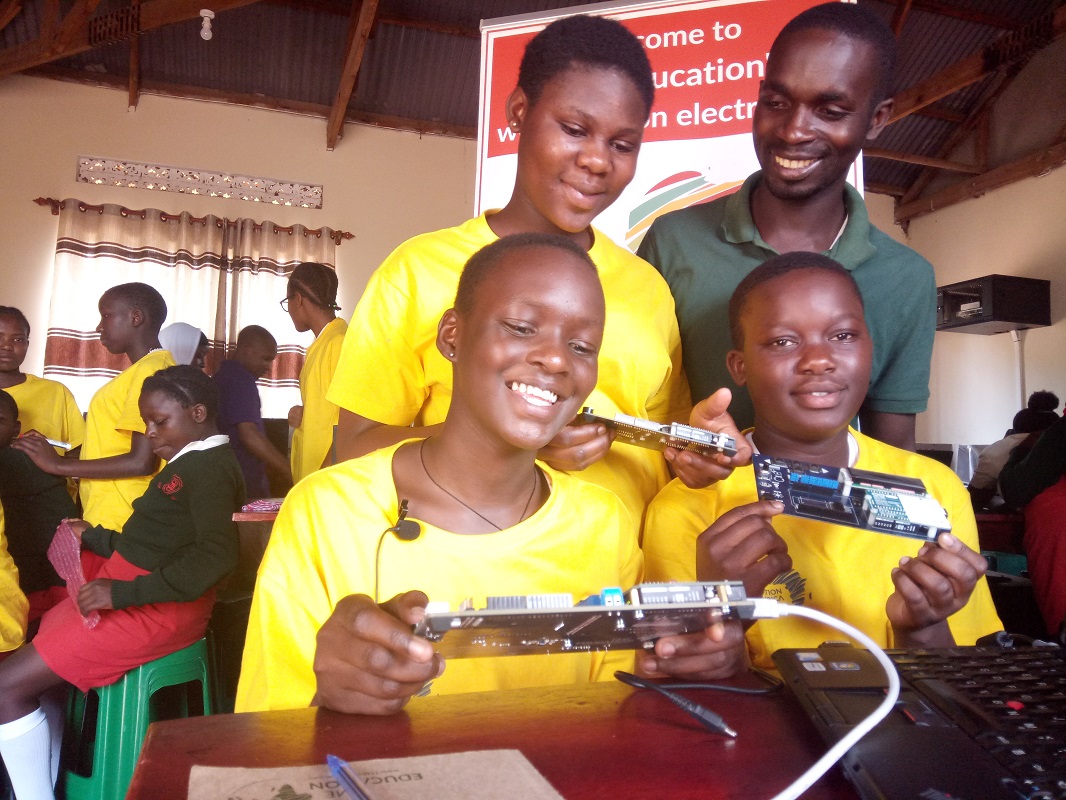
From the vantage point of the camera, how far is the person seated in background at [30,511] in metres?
2.77

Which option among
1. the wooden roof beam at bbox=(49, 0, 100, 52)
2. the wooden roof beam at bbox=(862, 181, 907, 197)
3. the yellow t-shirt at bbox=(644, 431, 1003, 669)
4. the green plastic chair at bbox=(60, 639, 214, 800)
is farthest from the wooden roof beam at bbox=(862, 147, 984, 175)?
the green plastic chair at bbox=(60, 639, 214, 800)

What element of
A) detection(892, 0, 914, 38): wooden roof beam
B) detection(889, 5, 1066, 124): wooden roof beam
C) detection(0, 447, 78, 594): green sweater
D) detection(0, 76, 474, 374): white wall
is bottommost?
detection(0, 447, 78, 594): green sweater

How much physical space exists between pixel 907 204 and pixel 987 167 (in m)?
0.98

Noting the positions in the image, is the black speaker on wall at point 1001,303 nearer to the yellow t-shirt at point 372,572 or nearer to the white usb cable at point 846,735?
the yellow t-shirt at point 372,572

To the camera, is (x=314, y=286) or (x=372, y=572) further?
(x=314, y=286)

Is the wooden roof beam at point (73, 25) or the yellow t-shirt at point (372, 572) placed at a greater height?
the wooden roof beam at point (73, 25)

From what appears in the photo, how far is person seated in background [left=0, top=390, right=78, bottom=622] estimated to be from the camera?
277 centimetres

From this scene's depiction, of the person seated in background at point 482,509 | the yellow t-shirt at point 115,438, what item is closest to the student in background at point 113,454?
the yellow t-shirt at point 115,438

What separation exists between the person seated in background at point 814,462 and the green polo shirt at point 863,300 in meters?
0.13

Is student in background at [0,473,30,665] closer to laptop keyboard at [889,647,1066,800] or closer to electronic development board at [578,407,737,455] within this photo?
electronic development board at [578,407,737,455]

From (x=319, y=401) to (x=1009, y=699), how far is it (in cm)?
314

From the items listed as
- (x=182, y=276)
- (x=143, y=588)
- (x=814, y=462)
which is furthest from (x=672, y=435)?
(x=182, y=276)

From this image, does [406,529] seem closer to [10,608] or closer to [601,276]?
[601,276]

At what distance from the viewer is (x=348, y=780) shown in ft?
1.64
